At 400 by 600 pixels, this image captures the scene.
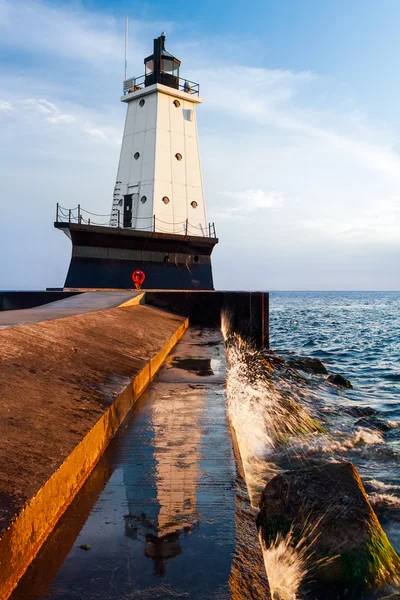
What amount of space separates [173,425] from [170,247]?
1806 cm

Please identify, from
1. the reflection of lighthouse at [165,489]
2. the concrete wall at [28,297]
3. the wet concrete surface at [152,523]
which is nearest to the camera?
the wet concrete surface at [152,523]

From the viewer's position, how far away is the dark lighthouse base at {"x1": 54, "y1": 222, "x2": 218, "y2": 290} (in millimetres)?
20344

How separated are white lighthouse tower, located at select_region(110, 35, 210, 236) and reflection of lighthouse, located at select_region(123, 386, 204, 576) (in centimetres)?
1906

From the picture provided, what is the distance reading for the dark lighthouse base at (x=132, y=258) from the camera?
20.3m

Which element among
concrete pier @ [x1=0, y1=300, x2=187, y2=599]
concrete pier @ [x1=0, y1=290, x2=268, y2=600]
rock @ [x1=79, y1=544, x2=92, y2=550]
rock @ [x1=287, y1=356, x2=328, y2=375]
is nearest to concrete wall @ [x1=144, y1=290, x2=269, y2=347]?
rock @ [x1=287, y1=356, x2=328, y2=375]

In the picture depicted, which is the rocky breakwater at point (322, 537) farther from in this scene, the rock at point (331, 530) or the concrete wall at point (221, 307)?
the concrete wall at point (221, 307)

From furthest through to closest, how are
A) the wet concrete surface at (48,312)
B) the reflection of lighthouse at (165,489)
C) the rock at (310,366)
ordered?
the rock at (310,366) < the wet concrete surface at (48,312) < the reflection of lighthouse at (165,489)

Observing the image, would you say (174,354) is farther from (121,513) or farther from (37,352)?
(121,513)

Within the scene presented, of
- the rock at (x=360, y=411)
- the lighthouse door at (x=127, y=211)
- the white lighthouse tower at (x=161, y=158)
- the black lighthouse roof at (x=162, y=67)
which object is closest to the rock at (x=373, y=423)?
the rock at (x=360, y=411)

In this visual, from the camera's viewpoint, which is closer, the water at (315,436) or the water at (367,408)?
the water at (315,436)

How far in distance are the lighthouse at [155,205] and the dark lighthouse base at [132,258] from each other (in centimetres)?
4

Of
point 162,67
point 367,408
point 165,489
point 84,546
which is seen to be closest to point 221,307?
point 367,408

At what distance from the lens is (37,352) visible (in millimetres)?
4484

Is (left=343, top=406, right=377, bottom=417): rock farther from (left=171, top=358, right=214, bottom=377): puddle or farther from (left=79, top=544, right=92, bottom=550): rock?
(left=79, top=544, right=92, bottom=550): rock
